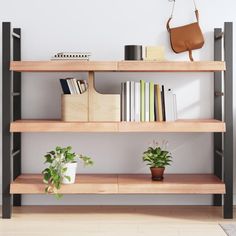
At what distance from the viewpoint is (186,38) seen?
4.04m

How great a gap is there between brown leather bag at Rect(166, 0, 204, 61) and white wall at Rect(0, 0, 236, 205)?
0.06 meters

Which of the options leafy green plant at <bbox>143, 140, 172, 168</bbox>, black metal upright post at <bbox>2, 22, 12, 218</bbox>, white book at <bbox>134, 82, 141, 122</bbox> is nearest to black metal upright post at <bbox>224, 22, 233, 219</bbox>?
leafy green plant at <bbox>143, 140, 172, 168</bbox>

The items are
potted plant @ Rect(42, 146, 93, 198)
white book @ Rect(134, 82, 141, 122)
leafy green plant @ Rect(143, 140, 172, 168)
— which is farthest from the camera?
leafy green plant @ Rect(143, 140, 172, 168)

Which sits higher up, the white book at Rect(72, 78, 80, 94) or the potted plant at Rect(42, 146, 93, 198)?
the white book at Rect(72, 78, 80, 94)

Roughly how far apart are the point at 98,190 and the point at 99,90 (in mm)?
815

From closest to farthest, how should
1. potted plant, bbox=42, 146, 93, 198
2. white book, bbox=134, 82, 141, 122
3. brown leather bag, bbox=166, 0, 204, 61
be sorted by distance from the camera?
1. potted plant, bbox=42, 146, 93, 198
2. white book, bbox=134, 82, 141, 122
3. brown leather bag, bbox=166, 0, 204, 61

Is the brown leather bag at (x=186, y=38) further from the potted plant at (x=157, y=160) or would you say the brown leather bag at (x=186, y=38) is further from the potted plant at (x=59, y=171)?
the potted plant at (x=59, y=171)

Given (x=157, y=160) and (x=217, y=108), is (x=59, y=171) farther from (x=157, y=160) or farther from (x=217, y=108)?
(x=217, y=108)

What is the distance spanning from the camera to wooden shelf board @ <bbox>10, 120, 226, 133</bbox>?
3666mm

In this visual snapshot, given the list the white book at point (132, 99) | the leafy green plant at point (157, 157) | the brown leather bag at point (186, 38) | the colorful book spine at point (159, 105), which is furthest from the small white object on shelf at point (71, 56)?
the leafy green plant at point (157, 157)

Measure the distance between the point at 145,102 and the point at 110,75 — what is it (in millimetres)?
455

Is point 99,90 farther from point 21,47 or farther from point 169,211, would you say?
point 169,211

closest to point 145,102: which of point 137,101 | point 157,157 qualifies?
point 137,101

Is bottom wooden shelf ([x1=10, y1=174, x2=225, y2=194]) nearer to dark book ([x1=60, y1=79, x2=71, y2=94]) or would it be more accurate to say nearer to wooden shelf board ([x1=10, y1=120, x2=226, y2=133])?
wooden shelf board ([x1=10, y1=120, x2=226, y2=133])
